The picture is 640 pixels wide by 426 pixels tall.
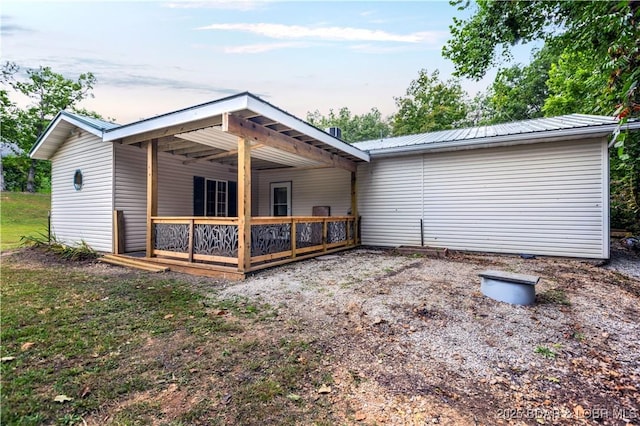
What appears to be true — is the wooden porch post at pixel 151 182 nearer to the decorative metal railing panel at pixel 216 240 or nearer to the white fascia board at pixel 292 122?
the decorative metal railing panel at pixel 216 240

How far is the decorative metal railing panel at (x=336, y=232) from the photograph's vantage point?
24.8ft

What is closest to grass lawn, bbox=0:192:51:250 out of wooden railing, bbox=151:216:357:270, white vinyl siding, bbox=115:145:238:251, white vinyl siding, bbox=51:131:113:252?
white vinyl siding, bbox=51:131:113:252

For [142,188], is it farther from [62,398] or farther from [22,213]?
[22,213]

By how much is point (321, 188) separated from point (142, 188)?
5.15 metres

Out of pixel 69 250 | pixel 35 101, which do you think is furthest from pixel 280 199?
pixel 35 101

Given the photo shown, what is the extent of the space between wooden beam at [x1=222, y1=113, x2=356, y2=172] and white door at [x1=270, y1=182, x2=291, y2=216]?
11.0 ft

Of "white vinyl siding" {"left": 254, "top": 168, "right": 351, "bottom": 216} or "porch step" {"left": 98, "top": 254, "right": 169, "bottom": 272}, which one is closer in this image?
"porch step" {"left": 98, "top": 254, "right": 169, "bottom": 272}

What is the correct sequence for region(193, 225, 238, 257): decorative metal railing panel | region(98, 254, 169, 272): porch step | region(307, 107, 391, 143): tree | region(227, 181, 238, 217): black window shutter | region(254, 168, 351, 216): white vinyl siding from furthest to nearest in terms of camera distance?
region(307, 107, 391, 143): tree, region(227, 181, 238, 217): black window shutter, region(254, 168, 351, 216): white vinyl siding, region(98, 254, 169, 272): porch step, region(193, 225, 238, 257): decorative metal railing panel

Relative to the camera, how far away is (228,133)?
491 cm

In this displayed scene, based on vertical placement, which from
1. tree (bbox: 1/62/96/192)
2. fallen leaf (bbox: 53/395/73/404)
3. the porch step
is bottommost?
fallen leaf (bbox: 53/395/73/404)

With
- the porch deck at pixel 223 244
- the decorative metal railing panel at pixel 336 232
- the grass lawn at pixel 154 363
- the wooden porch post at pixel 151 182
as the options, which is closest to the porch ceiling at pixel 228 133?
the wooden porch post at pixel 151 182

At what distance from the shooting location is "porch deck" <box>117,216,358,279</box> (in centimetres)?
502

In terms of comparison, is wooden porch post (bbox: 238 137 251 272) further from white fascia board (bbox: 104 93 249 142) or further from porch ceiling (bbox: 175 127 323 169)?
white fascia board (bbox: 104 93 249 142)

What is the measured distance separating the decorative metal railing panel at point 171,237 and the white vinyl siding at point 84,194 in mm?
1800
